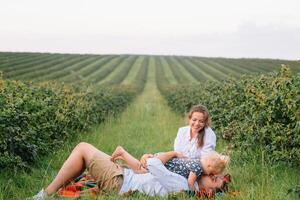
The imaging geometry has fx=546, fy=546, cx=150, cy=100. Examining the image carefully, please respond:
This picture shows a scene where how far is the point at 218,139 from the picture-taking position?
444 inches

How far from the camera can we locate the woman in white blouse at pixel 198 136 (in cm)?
649

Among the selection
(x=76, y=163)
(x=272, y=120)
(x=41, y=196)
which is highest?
(x=272, y=120)

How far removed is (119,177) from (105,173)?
0.16 meters

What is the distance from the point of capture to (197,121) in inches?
256

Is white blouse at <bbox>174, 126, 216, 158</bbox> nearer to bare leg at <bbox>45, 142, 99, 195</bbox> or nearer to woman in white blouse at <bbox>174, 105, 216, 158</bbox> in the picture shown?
woman in white blouse at <bbox>174, 105, 216, 158</bbox>

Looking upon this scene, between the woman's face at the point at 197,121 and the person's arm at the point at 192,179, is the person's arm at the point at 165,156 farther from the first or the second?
the woman's face at the point at 197,121

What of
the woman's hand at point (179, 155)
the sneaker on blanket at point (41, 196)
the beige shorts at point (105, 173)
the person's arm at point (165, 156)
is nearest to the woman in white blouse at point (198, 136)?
the woman's hand at point (179, 155)

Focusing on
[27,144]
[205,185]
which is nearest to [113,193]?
[205,185]

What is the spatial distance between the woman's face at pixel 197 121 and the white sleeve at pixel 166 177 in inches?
30.9

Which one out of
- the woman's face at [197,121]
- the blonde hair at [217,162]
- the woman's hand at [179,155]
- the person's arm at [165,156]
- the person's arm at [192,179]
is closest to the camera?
the blonde hair at [217,162]

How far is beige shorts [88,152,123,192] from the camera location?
5922 mm

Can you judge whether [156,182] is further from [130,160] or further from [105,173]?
[105,173]

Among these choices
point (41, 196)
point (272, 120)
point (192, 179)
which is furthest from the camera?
point (272, 120)

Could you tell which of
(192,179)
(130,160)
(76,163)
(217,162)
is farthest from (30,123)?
(217,162)
